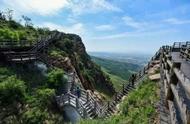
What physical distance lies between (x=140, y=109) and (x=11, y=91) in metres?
13.5

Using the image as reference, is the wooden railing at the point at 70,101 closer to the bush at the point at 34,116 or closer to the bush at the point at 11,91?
the bush at the point at 34,116

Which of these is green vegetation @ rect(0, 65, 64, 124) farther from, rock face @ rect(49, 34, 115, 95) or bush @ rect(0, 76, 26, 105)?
rock face @ rect(49, 34, 115, 95)

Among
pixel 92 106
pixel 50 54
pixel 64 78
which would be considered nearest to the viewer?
pixel 92 106

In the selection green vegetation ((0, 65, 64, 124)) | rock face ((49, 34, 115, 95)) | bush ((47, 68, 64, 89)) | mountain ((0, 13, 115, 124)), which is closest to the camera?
green vegetation ((0, 65, 64, 124))

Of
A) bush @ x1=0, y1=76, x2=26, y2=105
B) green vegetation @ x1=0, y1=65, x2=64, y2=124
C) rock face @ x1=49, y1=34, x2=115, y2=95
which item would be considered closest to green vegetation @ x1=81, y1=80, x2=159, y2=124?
green vegetation @ x1=0, y1=65, x2=64, y2=124

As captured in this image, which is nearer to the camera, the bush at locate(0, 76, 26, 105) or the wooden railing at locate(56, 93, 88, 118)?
the bush at locate(0, 76, 26, 105)

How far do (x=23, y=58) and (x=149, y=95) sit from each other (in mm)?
20168

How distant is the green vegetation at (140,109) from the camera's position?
50.5 feet

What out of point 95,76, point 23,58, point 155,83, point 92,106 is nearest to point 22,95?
point 92,106

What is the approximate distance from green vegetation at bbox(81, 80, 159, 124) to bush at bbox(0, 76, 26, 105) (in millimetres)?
10666

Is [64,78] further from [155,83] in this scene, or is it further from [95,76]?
[95,76]

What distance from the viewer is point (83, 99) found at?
29.6m

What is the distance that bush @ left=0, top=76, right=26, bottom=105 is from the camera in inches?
995

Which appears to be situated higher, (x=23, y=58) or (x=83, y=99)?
(x=23, y=58)
